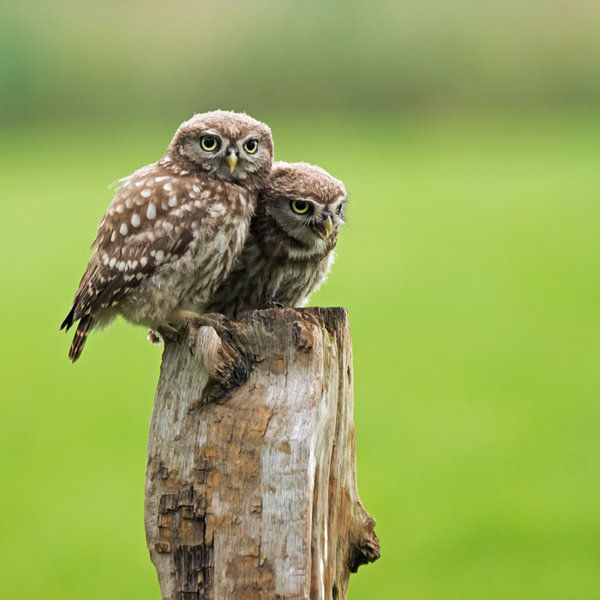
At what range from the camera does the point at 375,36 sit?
2406 centimetres

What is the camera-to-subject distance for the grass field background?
9.11 metres

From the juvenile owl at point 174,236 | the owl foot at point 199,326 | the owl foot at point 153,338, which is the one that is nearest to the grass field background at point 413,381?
the owl foot at point 153,338

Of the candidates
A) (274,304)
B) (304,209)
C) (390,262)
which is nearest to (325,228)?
(304,209)

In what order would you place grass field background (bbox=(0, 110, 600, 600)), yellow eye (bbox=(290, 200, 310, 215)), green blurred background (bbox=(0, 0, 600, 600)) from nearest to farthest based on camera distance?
yellow eye (bbox=(290, 200, 310, 215))
grass field background (bbox=(0, 110, 600, 600))
green blurred background (bbox=(0, 0, 600, 600))

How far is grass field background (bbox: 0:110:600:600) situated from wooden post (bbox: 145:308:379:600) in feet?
17.4

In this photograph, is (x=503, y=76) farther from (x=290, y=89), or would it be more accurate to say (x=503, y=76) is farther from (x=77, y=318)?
(x=77, y=318)

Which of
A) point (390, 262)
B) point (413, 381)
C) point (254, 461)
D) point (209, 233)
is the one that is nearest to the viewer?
point (254, 461)

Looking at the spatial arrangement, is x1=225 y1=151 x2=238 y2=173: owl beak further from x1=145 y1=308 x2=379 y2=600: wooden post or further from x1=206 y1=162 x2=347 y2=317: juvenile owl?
x1=145 y1=308 x2=379 y2=600: wooden post

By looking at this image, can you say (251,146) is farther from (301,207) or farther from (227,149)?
(301,207)

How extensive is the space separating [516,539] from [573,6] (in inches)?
628

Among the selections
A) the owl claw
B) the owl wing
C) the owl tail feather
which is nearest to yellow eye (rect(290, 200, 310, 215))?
the owl wing

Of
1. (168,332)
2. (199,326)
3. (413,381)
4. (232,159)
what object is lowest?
(199,326)

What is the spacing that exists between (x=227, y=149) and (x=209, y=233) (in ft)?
1.08

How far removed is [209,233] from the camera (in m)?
4.27
